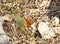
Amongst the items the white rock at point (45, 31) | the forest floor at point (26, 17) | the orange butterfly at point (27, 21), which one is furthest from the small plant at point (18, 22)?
the white rock at point (45, 31)

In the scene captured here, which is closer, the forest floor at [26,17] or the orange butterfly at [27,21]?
the forest floor at [26,17]

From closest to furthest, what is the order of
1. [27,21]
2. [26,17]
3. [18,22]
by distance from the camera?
[18,22] → [27,21] → [26,17]

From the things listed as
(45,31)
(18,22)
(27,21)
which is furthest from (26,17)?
(45,31)

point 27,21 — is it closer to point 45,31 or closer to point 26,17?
point 26,17

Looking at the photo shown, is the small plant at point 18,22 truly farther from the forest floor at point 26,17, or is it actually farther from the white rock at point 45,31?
the white rock at point 45,31

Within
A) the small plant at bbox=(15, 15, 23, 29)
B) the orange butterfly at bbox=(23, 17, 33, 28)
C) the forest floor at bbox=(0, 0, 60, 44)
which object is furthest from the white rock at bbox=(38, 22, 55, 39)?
the small plant at bbox=(15, 15, 23, 29)

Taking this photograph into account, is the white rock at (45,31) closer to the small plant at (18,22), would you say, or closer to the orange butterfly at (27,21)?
the orange butterfly at (27,21)

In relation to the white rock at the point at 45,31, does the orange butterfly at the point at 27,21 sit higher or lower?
higher

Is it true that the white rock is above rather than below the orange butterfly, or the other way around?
below

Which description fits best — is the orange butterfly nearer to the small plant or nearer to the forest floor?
the forest floor
